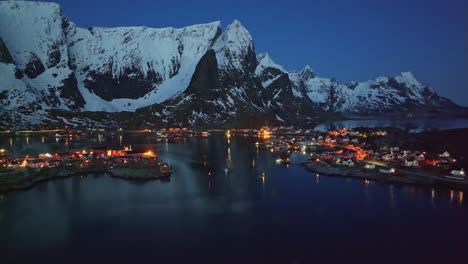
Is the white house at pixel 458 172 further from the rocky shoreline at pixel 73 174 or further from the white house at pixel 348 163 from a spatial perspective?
the rocky shoreline at pixel 73 174

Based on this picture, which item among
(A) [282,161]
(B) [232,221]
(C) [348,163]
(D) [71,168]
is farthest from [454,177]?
(D) [71,168]

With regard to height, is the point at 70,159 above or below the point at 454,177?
above

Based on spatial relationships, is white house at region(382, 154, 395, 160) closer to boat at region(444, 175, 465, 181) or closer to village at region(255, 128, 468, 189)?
village at region(255, 128, 468, 189)

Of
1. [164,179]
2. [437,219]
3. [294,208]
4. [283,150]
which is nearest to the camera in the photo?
[437,219]

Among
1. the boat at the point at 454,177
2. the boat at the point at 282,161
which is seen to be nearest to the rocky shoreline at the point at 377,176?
the boat at the point at 454,177

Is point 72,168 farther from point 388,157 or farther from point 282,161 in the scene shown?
point 388,157

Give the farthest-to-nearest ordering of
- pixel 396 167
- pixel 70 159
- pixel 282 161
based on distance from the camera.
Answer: pixel 282 161, pixel 70 159, pixel 396 167

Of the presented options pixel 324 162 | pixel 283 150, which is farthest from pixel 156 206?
pixel 283 150

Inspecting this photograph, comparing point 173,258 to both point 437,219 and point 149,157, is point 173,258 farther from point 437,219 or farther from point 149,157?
point 149,157
